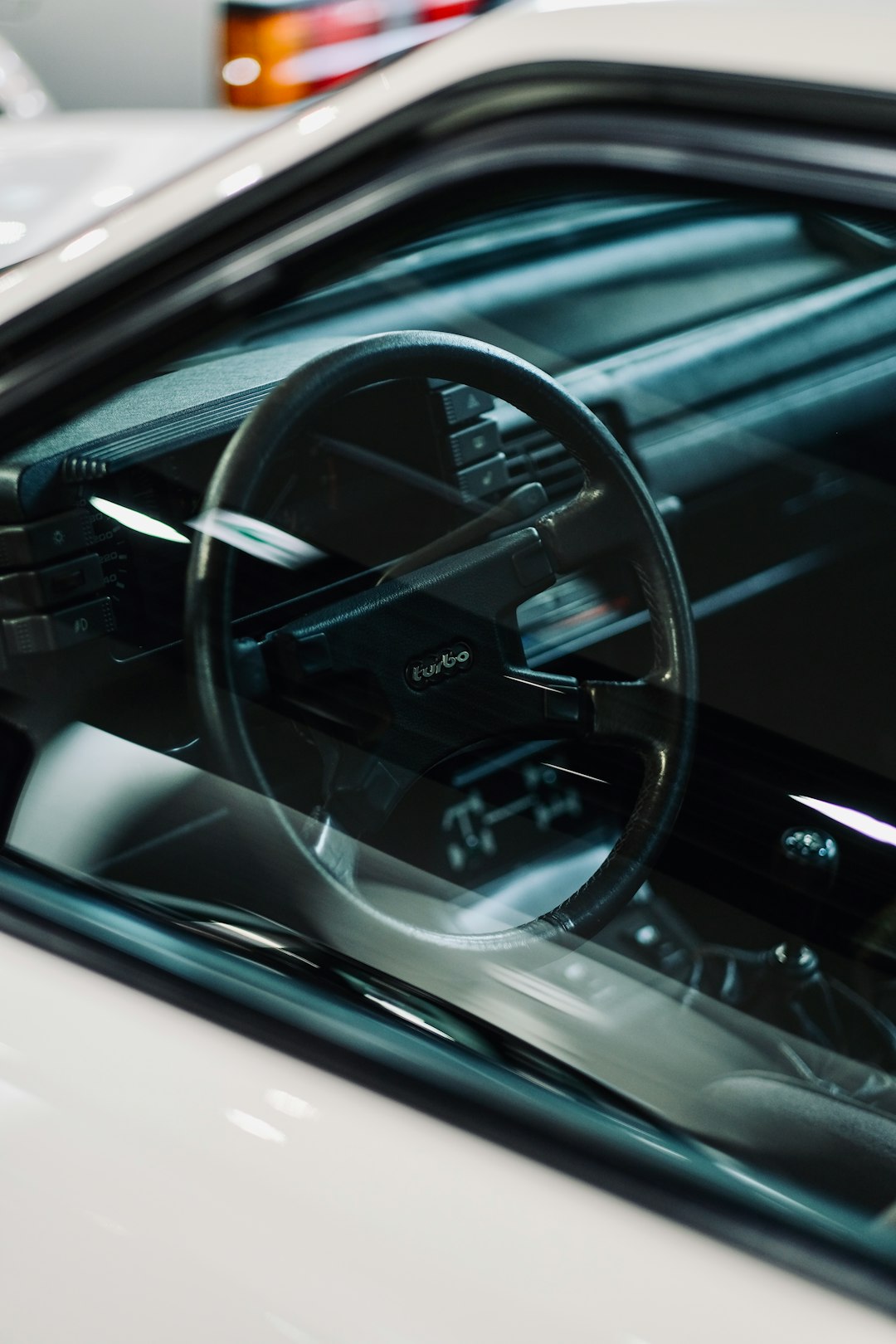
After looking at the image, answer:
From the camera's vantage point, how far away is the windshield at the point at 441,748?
3.49ft

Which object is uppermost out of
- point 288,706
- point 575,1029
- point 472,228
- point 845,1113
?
point 472,228

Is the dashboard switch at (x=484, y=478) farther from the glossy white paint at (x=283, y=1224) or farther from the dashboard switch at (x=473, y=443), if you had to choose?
the glossy white paint at (x=283, y=1224)

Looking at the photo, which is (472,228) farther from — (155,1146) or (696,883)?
(155,1146)

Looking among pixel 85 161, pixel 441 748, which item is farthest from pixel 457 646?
pixel 85 161

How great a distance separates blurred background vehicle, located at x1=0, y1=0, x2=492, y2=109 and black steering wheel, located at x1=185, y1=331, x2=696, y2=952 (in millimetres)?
2381

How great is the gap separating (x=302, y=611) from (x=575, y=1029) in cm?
43

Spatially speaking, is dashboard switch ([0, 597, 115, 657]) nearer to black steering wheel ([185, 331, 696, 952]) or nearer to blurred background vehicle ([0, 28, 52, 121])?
black steering wheel ([185, 331, 696, 952])

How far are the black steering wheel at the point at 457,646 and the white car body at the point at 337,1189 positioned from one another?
0.60 feet

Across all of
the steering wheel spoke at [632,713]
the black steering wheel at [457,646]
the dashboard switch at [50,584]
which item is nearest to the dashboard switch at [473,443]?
the black steering wheel at [457,646]

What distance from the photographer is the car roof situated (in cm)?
92

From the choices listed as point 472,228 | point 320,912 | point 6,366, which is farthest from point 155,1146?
point 472,228

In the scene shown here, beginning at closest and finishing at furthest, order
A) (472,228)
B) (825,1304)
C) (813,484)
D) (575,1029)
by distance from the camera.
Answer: (825,1304) < (575,1029) < (472,228) < (813,484)

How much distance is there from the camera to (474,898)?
3.94ft

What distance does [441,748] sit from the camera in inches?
48.5
